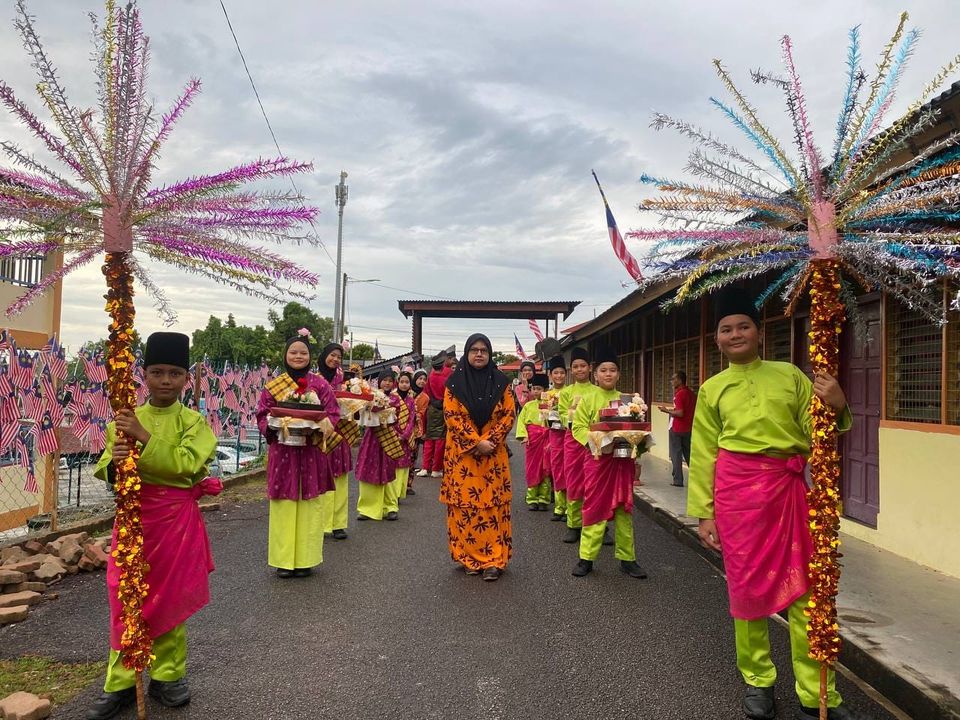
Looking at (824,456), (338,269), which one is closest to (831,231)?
(824,456)

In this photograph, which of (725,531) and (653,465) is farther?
(653,465)

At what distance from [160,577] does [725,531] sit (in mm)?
2597

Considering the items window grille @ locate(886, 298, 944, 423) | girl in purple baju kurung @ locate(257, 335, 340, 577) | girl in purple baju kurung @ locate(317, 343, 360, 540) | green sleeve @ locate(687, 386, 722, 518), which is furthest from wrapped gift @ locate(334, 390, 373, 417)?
window grille @ locate(886, 298, 944, 423)

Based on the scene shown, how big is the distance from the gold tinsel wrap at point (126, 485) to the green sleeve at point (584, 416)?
368 centimetres

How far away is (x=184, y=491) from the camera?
338 cm

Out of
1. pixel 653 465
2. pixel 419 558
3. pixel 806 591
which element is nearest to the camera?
pixel 806 591

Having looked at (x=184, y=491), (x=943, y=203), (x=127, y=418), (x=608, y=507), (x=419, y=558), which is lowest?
(x=419, y=558)

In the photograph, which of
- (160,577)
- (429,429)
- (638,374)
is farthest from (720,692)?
(638,374)

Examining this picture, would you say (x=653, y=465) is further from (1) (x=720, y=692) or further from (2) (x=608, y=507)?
(1) (x=720, y=692)

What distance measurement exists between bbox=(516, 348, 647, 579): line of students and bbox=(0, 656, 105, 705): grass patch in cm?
337

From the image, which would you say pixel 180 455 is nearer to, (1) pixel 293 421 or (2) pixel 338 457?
→ (1) pixel 293 421

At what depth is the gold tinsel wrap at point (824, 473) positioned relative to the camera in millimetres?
2912

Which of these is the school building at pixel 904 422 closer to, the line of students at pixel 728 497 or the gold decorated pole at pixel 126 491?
the line of students at pixel 728 497

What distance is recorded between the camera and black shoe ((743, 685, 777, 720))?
3131 millimetres
